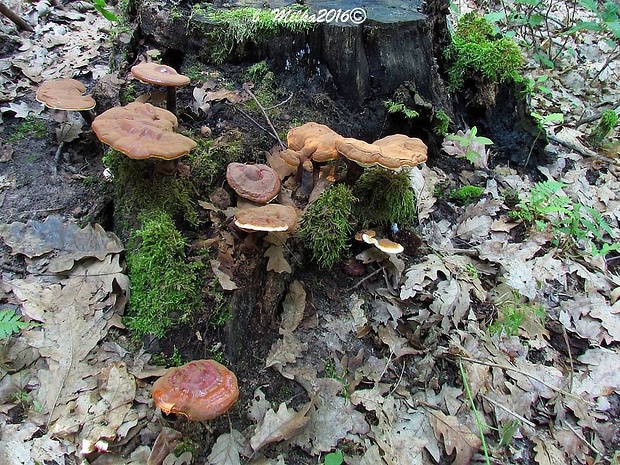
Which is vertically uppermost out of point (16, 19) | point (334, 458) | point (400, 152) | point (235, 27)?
point (235, 27)

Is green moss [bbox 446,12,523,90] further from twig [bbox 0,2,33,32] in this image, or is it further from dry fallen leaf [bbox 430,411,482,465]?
twig [bbox 0,2,33,32]

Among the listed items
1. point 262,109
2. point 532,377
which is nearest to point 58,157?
point 262,109

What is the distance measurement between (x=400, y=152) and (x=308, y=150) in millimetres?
707

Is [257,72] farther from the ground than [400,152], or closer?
closer

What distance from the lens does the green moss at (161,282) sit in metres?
3.05

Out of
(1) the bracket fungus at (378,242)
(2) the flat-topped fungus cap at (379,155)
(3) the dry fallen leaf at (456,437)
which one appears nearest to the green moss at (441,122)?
(2) the flat-topped fungus cap at (379,155)

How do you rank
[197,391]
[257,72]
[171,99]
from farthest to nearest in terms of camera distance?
[257,72] < [171,99] < [197,391]

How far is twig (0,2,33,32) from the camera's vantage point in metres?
5.92

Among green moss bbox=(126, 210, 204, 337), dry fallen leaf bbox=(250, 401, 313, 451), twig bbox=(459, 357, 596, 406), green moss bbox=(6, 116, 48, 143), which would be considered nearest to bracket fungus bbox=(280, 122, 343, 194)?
green moss bbox=(126, 210, 204, 337)

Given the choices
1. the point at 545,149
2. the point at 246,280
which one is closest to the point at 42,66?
the point at 246,280

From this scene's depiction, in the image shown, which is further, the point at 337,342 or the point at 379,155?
the point at 337,342

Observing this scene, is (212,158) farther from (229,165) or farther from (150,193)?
(150,193)

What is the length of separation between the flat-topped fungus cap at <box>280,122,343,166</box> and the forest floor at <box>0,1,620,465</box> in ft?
1.72

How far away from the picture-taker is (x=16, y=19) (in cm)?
614
